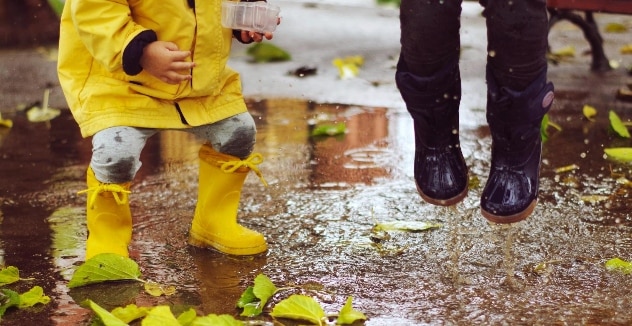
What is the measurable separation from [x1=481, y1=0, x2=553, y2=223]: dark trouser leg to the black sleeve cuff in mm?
964

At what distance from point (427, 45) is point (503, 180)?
465 mm

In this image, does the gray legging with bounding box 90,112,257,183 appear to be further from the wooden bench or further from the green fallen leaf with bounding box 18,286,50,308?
the wooden bench

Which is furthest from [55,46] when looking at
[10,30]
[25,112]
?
[25,112]

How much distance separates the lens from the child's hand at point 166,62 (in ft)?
10.0

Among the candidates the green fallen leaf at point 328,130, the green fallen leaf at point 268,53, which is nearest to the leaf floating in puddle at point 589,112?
the green fallen leaf at point 328,130

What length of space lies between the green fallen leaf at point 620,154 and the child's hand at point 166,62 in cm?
208

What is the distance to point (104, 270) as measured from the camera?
10.2 ft

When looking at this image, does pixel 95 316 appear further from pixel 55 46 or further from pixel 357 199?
pixel 55 46

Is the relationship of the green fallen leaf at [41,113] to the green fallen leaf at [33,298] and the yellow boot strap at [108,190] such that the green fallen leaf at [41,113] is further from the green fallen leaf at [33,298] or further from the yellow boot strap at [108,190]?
the green fallen leaf at [33,298]

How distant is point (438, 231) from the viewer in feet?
11.7

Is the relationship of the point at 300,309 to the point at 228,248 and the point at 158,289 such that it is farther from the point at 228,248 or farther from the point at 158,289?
the point at 228,248

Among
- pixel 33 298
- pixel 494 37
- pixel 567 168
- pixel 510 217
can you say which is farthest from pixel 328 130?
pixel 33 298

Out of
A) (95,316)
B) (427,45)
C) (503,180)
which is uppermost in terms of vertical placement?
(427,45)

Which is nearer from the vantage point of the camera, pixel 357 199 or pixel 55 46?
pixel 357 199
